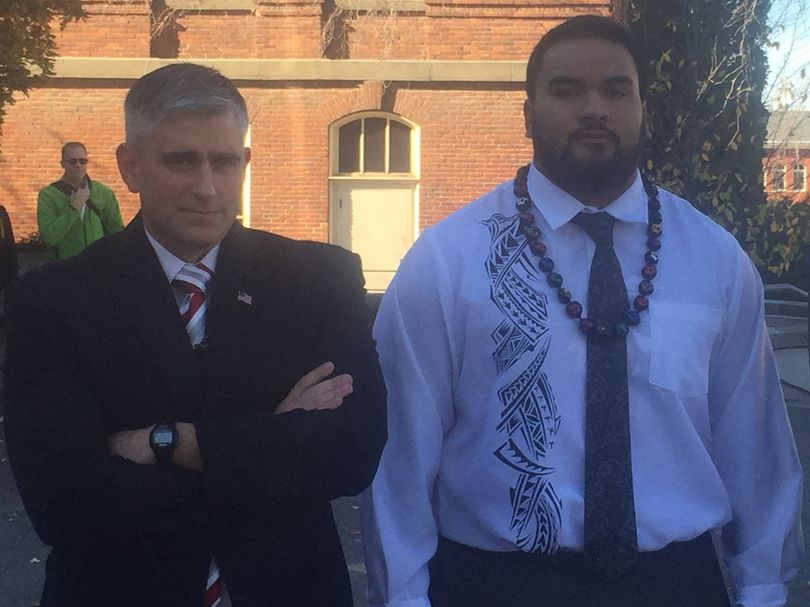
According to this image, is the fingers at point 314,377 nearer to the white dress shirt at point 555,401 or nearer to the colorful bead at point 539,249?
the white dress shirt at point 555,401

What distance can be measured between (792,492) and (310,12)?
1733cm

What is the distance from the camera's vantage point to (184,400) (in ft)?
6.68

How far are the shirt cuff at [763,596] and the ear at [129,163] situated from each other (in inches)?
62.6

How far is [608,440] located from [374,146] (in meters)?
17.2

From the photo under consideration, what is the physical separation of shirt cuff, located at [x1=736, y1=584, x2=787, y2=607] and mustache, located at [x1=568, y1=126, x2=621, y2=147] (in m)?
1.03

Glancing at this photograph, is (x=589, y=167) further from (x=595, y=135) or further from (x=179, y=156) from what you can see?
(x=179, y=156)

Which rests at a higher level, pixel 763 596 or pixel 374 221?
pixel 763 596

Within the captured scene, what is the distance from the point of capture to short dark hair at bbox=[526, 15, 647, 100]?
7.14 ft

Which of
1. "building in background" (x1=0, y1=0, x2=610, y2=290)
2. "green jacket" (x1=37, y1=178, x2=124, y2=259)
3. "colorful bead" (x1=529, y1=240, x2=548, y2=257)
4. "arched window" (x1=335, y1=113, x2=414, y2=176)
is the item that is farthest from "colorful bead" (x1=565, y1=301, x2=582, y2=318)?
"arched window" (x1=335, y1=113, x2=414, y2=176)

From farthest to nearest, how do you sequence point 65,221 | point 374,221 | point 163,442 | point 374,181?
point 374,221 → point 374,181 → point 65,221 → point 163,442

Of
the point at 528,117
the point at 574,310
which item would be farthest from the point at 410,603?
the point at 528,117

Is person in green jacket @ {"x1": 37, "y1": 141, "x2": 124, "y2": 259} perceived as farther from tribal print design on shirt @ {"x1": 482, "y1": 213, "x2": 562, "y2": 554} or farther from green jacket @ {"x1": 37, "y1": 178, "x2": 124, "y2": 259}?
tribal print design on shirt @ {"x1": 482, "y1": 213, "x2": 562, "y2": 554}

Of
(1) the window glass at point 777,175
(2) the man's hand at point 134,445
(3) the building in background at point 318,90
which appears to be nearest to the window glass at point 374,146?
(3) the building in background at point 318,90

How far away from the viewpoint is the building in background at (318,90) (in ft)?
60.1
